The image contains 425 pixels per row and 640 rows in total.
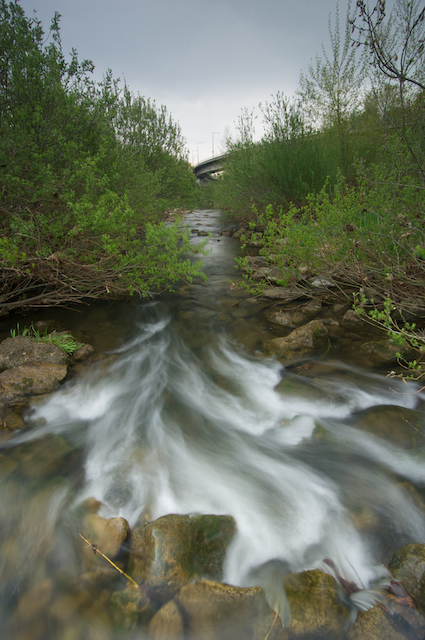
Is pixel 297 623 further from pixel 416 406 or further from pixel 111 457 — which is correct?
pixel 416 406

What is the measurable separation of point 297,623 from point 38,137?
20.5 feet

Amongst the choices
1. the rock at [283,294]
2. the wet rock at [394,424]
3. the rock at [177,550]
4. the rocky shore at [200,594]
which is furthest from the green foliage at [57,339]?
the wet rock at [394,424]

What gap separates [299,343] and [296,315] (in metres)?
1.26

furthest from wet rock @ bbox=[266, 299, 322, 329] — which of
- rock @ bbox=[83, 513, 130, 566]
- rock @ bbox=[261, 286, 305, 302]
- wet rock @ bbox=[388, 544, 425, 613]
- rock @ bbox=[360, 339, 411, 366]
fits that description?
rock @ bbox=[83, 513, 130, 566]

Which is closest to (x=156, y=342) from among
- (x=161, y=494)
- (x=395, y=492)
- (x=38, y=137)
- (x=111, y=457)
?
(x=111, y=457)

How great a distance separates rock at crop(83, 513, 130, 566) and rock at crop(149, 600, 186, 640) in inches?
20.8

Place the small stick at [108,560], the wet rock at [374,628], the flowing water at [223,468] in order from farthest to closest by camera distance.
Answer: the flowing water at [223,468] → the small stick at [108,560] → the wet rock at [374,628]

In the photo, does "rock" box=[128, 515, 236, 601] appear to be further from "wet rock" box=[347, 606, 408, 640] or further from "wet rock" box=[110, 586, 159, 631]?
"wet rock" box=[347, 606, 408, 640]

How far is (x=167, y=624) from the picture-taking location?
204 cm

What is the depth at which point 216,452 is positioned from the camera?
3.49 meters

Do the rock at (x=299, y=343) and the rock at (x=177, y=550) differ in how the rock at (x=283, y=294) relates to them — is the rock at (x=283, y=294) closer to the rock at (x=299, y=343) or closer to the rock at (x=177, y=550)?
the rock at (x=299, y=343)

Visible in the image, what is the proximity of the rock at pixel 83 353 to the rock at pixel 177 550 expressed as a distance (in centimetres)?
297

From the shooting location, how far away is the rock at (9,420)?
3.62 metres

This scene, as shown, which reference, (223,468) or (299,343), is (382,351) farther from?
(223,468)
